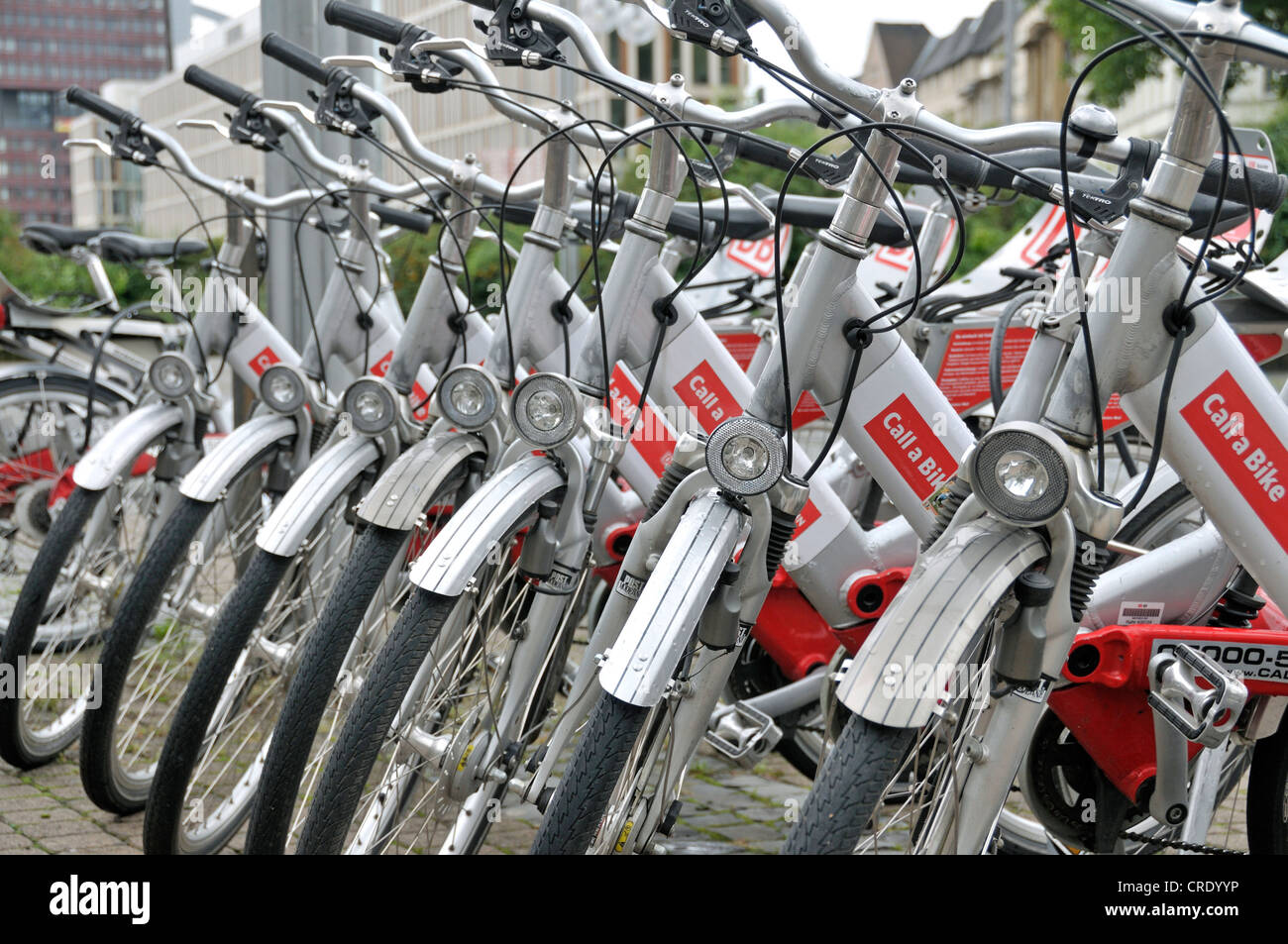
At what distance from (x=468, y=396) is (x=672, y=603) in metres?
0.88

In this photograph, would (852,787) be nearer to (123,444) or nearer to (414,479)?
(414,479)

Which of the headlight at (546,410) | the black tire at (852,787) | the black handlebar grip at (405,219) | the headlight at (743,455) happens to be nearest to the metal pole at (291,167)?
the black handlebar grip at (405,219)

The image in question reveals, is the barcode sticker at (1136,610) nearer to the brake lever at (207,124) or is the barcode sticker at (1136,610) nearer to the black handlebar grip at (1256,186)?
the black handlebar grip at (1256,186)

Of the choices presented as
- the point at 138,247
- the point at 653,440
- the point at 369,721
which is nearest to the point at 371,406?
the point at 653,440

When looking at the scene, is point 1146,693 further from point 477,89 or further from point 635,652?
point 477,89

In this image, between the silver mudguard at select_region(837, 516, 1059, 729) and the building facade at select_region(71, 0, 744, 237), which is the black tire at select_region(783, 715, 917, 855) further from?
the building facade at select_region(71, 0, 744, 237)

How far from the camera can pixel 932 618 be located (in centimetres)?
201

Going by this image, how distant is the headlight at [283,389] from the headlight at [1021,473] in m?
2.08

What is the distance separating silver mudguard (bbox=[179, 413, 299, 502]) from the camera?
3463mm

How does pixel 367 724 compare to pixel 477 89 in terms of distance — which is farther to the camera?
pixel 477 89

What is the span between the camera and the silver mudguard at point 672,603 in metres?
2.23

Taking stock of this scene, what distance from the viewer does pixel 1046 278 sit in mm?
3430
